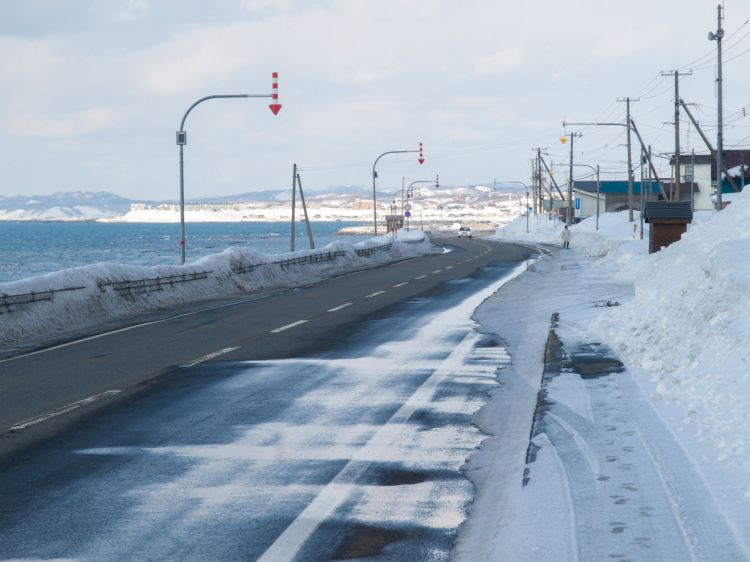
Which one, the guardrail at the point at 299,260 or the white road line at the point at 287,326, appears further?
the guardrail at the point at 299,260

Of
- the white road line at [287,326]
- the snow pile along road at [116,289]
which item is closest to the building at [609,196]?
the snow pile along road at [116,289]

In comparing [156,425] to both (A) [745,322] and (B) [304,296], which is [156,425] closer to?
(A) [745,322]

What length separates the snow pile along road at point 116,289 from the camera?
62.3ft

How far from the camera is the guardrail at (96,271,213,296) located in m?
23.7

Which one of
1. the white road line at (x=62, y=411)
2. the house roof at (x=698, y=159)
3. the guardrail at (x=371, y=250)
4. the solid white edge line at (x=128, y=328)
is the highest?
the house roof at (x=698, y=159)

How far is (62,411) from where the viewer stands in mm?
10117

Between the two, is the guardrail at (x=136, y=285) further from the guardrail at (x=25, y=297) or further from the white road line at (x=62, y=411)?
the white road line at (x=62, y=411)

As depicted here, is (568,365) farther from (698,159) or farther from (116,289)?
(698,159)

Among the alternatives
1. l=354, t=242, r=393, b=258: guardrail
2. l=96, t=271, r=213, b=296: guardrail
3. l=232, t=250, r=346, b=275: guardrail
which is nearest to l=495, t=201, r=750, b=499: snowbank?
l=96, t=271, r=213, b=296: guardrail

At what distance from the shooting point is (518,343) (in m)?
15.6

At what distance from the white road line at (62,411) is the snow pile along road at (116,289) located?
5802mm

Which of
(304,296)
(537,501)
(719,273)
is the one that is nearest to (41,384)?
(537,501)

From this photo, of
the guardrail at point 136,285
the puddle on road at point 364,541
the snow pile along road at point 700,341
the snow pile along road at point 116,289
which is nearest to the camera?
the puddle on road at point 364,541

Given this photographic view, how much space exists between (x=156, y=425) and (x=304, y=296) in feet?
61.5
